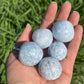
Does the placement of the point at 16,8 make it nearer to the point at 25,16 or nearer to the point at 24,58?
the point at 25,16

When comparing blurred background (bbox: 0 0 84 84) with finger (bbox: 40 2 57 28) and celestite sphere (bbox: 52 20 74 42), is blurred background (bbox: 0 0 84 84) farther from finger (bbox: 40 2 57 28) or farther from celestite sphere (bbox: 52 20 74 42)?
celestite sphere (bbox: 52 20 74 42)

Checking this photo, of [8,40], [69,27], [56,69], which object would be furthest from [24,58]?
Result: [8,40]

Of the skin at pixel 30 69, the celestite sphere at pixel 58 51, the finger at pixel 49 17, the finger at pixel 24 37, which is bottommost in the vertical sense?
the skin at pixel 30 69

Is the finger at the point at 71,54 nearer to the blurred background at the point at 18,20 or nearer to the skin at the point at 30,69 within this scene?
the skin at the point at 30,69

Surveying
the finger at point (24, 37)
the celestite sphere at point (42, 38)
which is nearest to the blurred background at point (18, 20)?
the finger at point (24, 37)

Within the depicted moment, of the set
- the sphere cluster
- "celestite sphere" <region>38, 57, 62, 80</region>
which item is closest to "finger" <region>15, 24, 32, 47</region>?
the sphere cluster

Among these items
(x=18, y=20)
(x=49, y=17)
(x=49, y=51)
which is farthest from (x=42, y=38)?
(x=18, y=20)
